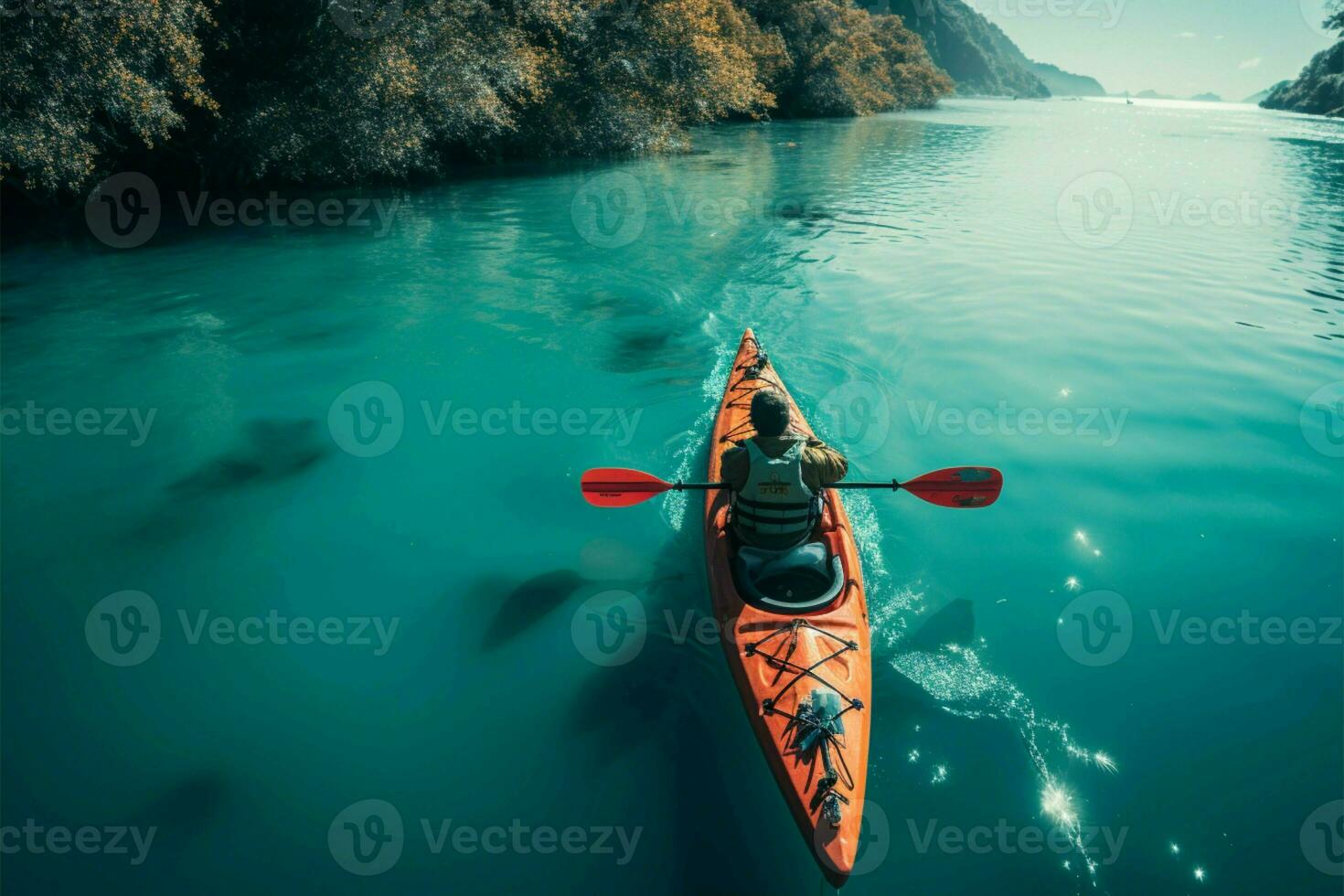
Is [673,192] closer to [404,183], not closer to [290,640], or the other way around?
[404,183]

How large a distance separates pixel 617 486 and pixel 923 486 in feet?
8.81

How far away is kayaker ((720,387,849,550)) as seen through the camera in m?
4.63

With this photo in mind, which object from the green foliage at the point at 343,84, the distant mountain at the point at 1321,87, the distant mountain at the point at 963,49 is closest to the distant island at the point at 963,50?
the distant mountain at the point at 963,49

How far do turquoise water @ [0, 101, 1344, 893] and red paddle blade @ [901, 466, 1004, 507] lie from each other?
2.27 feet

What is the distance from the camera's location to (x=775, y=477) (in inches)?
183

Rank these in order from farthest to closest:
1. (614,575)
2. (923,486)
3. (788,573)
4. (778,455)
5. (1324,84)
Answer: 1. (1324,84)
2. (614,575)
3. (923,486)
4. (788,573)
5. (778,455)

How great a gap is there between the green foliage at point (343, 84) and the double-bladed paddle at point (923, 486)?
12.5 meters

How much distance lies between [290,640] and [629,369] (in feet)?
18.5

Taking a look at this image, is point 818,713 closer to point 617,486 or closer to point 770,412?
point 770,412

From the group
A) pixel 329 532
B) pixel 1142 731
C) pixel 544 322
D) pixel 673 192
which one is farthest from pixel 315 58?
pixel 1142 731

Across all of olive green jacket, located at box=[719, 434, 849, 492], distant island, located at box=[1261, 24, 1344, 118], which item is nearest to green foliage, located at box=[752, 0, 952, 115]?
distant island, located at box=[1261, 24, 1344, 118]

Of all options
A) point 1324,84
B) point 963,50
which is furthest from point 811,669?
point 963,50

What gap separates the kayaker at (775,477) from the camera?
15.2 feet

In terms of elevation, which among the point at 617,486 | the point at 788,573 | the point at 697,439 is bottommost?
the point at 788,573
